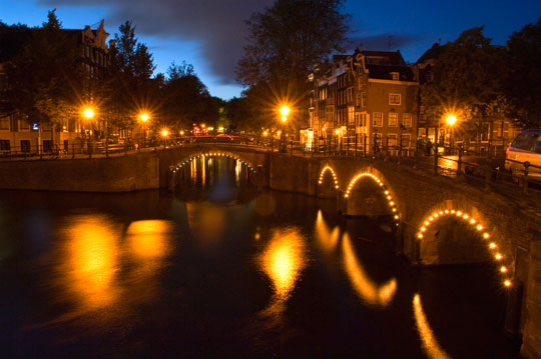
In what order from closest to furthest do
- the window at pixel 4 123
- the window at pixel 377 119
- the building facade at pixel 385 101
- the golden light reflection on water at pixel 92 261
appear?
the golden light reflection on water at pixel 92 261 → the window at pixel 4 123 → the building facade at pixel 385 101 → the window at pixel 377 119

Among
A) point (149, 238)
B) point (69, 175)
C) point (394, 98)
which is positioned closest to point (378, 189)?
point (149, 238)

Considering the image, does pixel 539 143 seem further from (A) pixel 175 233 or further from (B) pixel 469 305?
(A) pixel 175 233

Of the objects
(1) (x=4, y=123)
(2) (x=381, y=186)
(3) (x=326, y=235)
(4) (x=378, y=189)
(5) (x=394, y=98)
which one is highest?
(5) (x=394, y=98)

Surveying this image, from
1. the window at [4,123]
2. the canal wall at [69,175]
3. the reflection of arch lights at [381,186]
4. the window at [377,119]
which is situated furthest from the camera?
the window at [377,119]

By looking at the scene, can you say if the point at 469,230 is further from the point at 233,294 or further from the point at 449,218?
the point at 233,294

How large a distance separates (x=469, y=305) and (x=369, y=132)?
117 feet

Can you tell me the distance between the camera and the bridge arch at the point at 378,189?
2105cm

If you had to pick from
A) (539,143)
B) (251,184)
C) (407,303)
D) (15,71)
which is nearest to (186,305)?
(407,303)

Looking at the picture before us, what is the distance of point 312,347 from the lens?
501 inches

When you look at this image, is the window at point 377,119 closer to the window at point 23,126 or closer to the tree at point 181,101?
the tree at point 181,101

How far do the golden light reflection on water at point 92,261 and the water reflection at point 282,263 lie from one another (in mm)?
5410

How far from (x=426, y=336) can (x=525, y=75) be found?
34.4m

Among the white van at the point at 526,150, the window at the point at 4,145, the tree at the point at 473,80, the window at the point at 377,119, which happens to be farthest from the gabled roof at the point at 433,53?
the window at the point at 4,145

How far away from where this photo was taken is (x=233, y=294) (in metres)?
16.3
